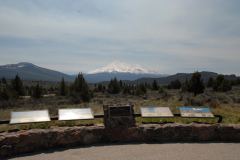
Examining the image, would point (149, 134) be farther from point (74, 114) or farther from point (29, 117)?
point (29, 117)

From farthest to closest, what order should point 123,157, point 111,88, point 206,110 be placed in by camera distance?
point 111,88 < point 206,110 < point 123,157

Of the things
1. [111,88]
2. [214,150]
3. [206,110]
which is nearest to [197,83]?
[111,88]

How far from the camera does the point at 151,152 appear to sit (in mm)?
8023

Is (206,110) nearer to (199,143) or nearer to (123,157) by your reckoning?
(199,143)

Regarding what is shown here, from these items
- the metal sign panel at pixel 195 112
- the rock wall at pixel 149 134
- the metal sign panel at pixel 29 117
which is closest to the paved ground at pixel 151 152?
the rock wall at pixel 149 134

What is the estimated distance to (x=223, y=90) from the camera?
46.6 meters

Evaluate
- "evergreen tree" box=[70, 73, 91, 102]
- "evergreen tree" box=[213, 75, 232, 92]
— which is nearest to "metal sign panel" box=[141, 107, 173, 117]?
"evergreen tree" box=[70, 73, 91, 102]

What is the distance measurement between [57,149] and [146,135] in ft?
9.35

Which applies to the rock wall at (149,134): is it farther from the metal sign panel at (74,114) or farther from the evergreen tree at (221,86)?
the evergreen tree at (221,86)

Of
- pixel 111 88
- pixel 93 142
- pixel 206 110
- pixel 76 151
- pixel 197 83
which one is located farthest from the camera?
pixel 111 88

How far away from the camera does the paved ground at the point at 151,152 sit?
752 centimetres

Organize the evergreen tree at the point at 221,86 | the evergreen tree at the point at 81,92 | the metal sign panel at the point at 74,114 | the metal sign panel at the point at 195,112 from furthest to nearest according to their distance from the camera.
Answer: the evergreen tree at the point at 221,86
the evergreen tree at the point at 81,92
the metal sign panel at the point at 195,112
the metal sign panel at the point at 74,114

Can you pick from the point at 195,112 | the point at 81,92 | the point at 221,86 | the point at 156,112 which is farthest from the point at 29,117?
the point at 221,86

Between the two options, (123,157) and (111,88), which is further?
(111,88)
